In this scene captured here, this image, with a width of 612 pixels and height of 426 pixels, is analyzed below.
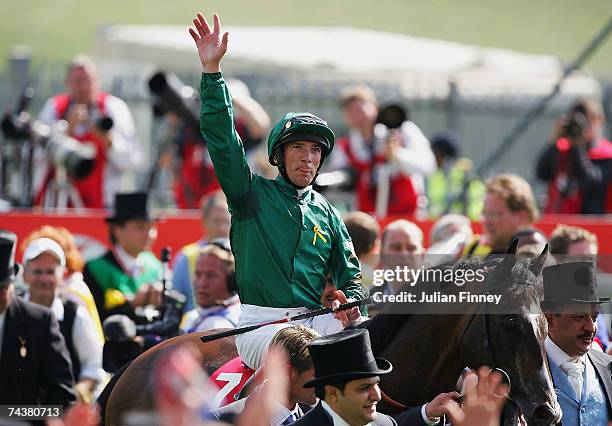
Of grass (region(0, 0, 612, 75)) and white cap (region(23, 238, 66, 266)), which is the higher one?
grass (region(0, 0, 612, 75))

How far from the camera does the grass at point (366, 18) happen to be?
2966cm

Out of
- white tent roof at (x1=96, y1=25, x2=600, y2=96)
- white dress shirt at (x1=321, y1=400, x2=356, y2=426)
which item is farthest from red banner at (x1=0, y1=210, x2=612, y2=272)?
white dress shirt at (x1=321, y1=400, x2=356, y2=426)

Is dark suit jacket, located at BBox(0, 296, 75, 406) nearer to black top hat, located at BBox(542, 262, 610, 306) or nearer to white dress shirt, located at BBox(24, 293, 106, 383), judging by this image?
white dress shirt, located at BBox(24, 293, 106, 383)

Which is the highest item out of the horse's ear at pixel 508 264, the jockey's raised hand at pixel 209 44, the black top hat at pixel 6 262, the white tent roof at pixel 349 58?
the white tent roof at pixel 349 58

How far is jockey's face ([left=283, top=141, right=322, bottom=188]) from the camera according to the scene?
6.79 metres

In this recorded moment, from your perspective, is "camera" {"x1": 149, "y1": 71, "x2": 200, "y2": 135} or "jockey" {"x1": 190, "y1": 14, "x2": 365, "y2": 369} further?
"camera" {"x1": 149, "y1": 71, "x2": 200, "y2": 135}

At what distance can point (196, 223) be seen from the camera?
41.1ft

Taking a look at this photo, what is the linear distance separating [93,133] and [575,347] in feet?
24.2

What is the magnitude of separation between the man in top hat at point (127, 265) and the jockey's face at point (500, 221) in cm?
244

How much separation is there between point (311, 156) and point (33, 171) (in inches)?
278

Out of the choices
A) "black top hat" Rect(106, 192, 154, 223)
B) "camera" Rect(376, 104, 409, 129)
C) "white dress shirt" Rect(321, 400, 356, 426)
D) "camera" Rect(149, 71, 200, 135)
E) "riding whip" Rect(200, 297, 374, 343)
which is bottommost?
"white dress shirt" Rect(321, 400, 356, 426)

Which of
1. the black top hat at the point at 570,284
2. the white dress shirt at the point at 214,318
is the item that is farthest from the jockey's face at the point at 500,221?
the black top hat at the point at 570,284

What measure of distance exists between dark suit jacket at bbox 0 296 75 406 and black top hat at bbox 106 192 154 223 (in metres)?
3.07

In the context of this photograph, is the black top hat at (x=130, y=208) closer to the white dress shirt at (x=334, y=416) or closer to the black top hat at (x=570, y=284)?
the black top hat at (x=570, y=284)
